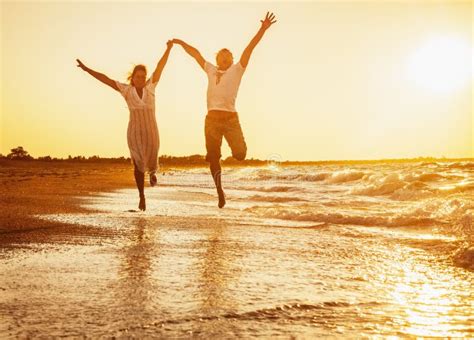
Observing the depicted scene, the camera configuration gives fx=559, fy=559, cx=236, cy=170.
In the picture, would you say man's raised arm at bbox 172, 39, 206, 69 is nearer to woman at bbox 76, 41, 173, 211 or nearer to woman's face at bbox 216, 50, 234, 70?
woman at bbox 76, 41, 173, 211

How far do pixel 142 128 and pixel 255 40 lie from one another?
222cm

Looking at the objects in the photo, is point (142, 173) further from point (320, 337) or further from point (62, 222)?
point (320, 337)

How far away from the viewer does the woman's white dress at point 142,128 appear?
27.9 ft

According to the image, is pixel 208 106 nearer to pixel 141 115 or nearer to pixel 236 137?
pixel 236 137

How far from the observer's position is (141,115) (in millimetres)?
8648

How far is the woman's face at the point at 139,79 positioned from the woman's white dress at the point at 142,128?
0.23 ft

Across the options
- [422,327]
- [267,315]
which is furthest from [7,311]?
[422,327]

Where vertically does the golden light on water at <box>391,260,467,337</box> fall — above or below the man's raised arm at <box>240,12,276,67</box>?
below

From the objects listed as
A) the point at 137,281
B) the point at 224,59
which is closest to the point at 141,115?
the point at 224,59

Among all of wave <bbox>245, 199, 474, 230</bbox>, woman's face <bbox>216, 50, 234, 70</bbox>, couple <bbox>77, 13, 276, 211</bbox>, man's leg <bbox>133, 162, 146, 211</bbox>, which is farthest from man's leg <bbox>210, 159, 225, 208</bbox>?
woman's face <bbox>216, 50, 234, 70</bbox>

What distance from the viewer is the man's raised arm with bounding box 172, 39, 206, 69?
8516 mm

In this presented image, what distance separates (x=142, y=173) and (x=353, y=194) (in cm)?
635

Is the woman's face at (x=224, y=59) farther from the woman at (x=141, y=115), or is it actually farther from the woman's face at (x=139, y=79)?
the woman's face at (x=139, y=79)

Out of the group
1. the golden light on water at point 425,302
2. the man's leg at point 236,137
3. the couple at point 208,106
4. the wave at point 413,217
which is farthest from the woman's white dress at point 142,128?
the golden light on water at point 425,302
